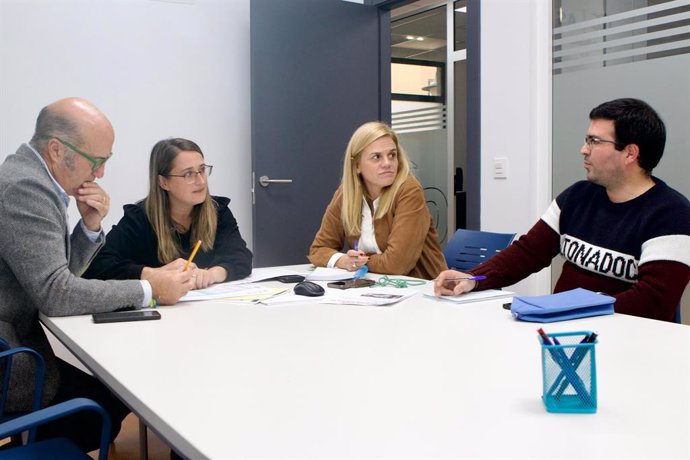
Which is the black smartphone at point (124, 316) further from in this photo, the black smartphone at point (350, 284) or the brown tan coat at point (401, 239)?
the brown tan coat at point (401, 239)

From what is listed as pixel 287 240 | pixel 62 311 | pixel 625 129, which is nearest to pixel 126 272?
pixel 62 311

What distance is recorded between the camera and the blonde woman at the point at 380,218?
2605 mm

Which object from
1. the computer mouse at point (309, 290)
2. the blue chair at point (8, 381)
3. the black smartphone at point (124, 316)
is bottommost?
the blue chair at point (8, 381)

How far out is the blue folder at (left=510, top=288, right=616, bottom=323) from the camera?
60.4 inches

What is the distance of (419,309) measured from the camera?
1.75 m

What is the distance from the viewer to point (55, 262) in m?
1.59

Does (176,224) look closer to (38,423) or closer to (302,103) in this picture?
(38,423)

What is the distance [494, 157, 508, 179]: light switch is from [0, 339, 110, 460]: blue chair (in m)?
3.00

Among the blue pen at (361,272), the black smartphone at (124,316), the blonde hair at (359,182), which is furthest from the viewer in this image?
the blonde hair at (359,182)

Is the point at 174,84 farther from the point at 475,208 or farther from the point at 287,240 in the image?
the point at 475,208

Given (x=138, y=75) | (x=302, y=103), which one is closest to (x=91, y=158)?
(x=138, y=75)

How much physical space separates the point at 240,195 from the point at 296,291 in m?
2.77

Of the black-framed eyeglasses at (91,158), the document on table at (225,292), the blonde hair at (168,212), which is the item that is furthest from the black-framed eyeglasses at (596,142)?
the black-framed eyeglasses at (91,158)

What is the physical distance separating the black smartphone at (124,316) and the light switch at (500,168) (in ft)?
8.96
